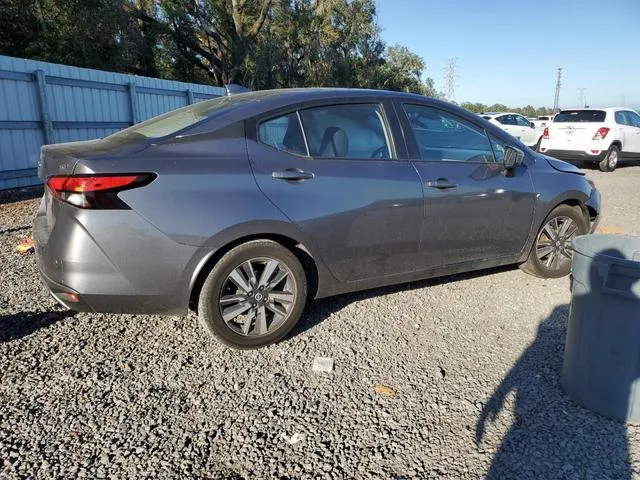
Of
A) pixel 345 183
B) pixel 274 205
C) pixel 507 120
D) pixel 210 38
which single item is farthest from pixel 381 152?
pixel 210 38

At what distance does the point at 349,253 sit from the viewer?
3445mm

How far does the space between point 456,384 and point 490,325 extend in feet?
3.24

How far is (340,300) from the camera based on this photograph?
4.18m

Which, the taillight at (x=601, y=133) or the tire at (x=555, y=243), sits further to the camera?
the taillight at (x=601, y=133)

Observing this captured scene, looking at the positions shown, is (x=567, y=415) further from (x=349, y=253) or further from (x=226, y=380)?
(x=226, y=380)

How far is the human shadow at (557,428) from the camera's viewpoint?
2260 mm

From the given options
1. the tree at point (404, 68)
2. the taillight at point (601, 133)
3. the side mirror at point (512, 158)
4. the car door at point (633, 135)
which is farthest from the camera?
the tree at point (404, 68)

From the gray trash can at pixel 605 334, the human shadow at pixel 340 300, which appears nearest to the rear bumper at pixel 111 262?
the human shadow at pixel 340 300

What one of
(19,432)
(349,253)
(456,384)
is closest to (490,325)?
(456,384)

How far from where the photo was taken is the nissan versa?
2812mm

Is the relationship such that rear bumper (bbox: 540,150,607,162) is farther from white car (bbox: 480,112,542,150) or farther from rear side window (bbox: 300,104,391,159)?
rear side window (bbox: 300,104,391,159)

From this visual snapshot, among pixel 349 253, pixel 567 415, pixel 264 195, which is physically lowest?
pixel 567 415

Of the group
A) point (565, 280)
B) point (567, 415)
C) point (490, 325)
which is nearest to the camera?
point (567, 415)

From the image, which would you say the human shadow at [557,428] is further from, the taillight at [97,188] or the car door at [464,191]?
the taillight at [97,188]
